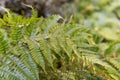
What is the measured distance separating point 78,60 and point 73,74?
10cm

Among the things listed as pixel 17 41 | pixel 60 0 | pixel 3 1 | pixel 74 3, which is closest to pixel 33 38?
pixel 17 41

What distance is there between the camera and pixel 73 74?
1859 millimetres

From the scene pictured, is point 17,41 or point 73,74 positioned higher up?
point 17,41

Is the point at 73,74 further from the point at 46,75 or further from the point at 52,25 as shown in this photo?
the point at 52,25

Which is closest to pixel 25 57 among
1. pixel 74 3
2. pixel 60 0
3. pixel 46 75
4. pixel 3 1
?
pixel 46 75

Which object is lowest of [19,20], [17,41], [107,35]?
[107,35]

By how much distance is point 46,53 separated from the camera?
1733mm

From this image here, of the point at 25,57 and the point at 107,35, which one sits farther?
the point at 107,35

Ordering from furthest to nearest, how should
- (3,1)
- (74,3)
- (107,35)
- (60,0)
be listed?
(74,3)
(60,0)
(107,35)
(3,1)

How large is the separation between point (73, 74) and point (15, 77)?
1.39 feet

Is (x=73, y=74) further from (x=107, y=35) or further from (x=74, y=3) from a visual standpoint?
(x=74, y=3)

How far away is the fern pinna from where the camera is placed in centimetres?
165

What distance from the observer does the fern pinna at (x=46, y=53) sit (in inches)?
64.9

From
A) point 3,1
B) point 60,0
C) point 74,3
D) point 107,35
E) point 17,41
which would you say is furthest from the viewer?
point 74,3
